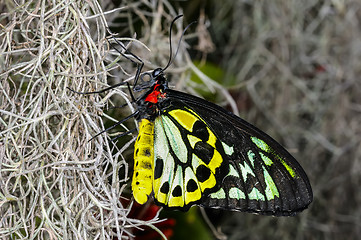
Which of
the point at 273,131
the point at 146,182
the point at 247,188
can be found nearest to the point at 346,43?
the point at 273,131

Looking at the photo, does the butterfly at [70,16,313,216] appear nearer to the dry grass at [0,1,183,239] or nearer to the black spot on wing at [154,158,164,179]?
the black spot on wing at [154,158,164,179]

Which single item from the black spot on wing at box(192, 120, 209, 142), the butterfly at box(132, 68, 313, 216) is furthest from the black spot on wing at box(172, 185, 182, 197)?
the black spot on wing at box(192, 120, 209, 142)

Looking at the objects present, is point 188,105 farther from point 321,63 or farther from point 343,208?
point 343,208

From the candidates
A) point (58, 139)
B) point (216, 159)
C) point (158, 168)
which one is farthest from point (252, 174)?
point (58, 139)

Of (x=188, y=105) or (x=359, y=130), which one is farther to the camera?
(x=359, y=130)

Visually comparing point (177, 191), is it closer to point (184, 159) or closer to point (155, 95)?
point (184, 159)

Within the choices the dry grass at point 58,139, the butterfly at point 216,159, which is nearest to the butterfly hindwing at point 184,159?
the butterfly at point 216,159
